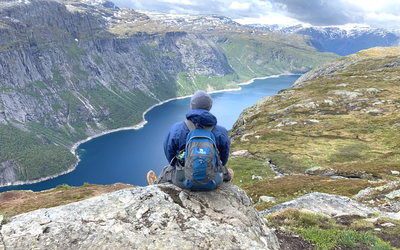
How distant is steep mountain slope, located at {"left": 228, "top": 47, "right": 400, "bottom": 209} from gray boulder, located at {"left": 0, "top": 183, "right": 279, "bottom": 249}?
14.7 metres

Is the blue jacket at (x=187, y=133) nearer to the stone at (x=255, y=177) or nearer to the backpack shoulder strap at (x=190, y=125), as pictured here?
the backpack shoulder strap at (x=190, y=125)

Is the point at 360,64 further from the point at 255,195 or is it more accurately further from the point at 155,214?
the point at 155,214

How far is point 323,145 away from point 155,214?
5092 centimetres

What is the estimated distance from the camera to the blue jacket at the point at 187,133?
33.2ft

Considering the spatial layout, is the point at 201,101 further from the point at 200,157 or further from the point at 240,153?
the point at 240,153

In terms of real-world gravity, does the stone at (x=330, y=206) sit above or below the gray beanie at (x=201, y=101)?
below

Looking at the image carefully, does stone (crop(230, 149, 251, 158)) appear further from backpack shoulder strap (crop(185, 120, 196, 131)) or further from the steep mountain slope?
backpack shoulder strap (crop(185, 120, 196, 131))

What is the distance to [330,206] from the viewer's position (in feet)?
55.5

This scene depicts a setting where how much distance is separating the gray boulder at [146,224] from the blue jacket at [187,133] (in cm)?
205

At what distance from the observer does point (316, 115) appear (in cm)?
8062

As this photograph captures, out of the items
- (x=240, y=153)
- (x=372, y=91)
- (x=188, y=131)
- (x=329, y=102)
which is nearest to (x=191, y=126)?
(x=188, y=131)

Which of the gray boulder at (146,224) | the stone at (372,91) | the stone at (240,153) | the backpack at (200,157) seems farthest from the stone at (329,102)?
the backpack at (200,157)

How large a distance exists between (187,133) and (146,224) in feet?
13.4

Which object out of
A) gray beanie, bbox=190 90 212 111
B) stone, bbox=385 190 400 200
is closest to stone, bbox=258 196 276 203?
stone, bbox=385 190 400 200
